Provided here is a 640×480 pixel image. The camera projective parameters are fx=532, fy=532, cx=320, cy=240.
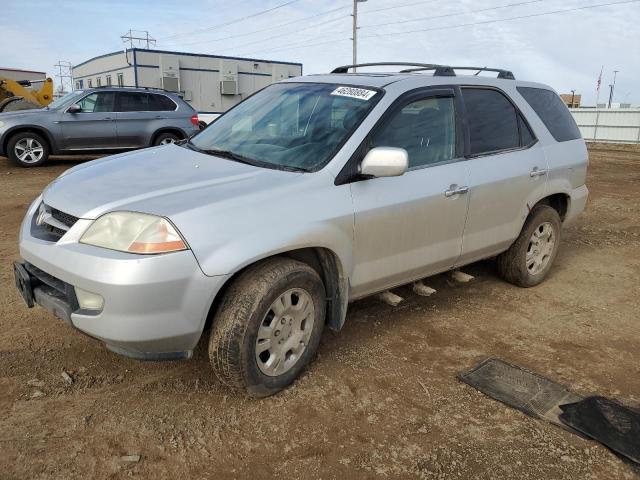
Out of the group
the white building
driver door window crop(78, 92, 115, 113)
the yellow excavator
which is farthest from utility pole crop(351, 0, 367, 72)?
driver door window crop(78, 92, 115, 113)

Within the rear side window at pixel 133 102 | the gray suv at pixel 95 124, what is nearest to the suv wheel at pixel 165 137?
the gray suv at pixel 95 124

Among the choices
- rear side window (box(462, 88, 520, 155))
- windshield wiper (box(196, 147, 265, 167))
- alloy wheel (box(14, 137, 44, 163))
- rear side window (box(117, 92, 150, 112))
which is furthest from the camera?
rear side window (box(117, 92, 150, 112))

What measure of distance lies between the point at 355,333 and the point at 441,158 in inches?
54.7

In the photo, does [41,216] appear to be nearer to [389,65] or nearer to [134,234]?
[134,234]

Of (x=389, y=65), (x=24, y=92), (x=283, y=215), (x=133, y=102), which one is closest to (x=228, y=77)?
(x=24, y=92)

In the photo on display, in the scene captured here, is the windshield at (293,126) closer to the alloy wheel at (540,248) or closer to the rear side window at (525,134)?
the rear side window at (525,134)

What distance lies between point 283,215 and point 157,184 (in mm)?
Answer: 713

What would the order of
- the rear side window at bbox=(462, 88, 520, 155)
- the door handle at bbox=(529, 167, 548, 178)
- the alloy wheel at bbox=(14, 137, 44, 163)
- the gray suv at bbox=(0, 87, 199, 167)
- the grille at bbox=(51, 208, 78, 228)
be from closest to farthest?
the grille at bbox=(51, 208, 78, 228) < the rear side window at bbox=(462, 88, 520, 155) < the door handle at bbox=(529, 167, 548, 178) < the gray suv at bbox=(0, 87, 199, 167) < the alloy wheel at bbox=(14, 137, 44, 163)

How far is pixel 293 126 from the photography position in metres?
3.54

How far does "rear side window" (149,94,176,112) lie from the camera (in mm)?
12078

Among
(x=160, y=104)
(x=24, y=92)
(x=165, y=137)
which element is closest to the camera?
(x=160, y=104)

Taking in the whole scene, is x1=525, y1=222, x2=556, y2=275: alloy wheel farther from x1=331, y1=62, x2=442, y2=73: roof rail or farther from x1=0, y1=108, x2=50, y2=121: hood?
x1=0, y1=108, x2=50, y2=121: hood

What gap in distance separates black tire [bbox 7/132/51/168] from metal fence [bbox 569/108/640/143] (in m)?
21.9

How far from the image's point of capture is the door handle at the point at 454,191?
363 cm
